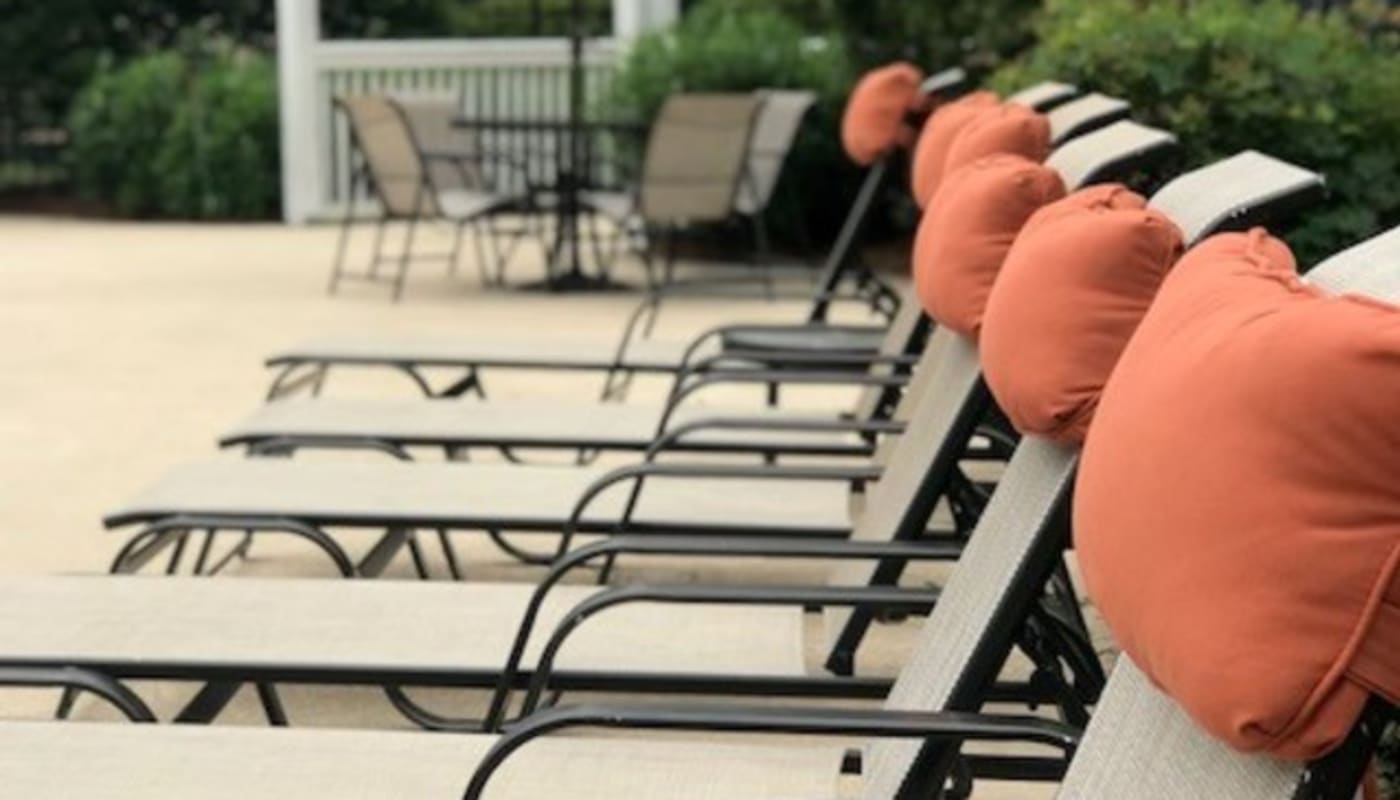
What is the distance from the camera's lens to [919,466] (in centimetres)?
424

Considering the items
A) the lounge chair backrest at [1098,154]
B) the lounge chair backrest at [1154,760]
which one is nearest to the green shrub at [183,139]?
the lounge chair backrest at [1098,154]

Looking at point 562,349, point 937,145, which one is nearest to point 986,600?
point 937,145

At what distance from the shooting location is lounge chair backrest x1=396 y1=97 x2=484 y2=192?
1381cm

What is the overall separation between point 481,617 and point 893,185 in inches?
393

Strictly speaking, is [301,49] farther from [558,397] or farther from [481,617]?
[481,617]

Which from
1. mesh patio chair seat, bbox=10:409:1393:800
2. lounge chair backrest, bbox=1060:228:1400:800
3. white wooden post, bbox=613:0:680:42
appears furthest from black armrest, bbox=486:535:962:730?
white wooden post, bbox=613:0:680:42

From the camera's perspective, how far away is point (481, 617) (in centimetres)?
419

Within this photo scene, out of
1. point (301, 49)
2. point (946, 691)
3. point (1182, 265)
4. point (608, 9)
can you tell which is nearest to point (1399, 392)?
point (1182, 265)

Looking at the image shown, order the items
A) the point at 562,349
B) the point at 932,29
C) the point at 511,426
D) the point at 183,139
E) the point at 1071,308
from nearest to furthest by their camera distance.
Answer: the point at 1071,308 → the point at 511,426 → the point at 562,349 → the point at 932,29 → the point at 183,139

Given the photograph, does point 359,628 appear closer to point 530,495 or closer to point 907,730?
point 530,495

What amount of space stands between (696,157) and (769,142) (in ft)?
1.56

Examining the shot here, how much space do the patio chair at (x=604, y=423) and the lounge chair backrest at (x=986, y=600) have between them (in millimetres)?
1560

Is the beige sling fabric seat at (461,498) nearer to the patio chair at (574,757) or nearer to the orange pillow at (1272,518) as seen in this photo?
the patio chair at (574,757)

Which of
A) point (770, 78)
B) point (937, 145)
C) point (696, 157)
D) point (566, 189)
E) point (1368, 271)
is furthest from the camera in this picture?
point (770, 78)
